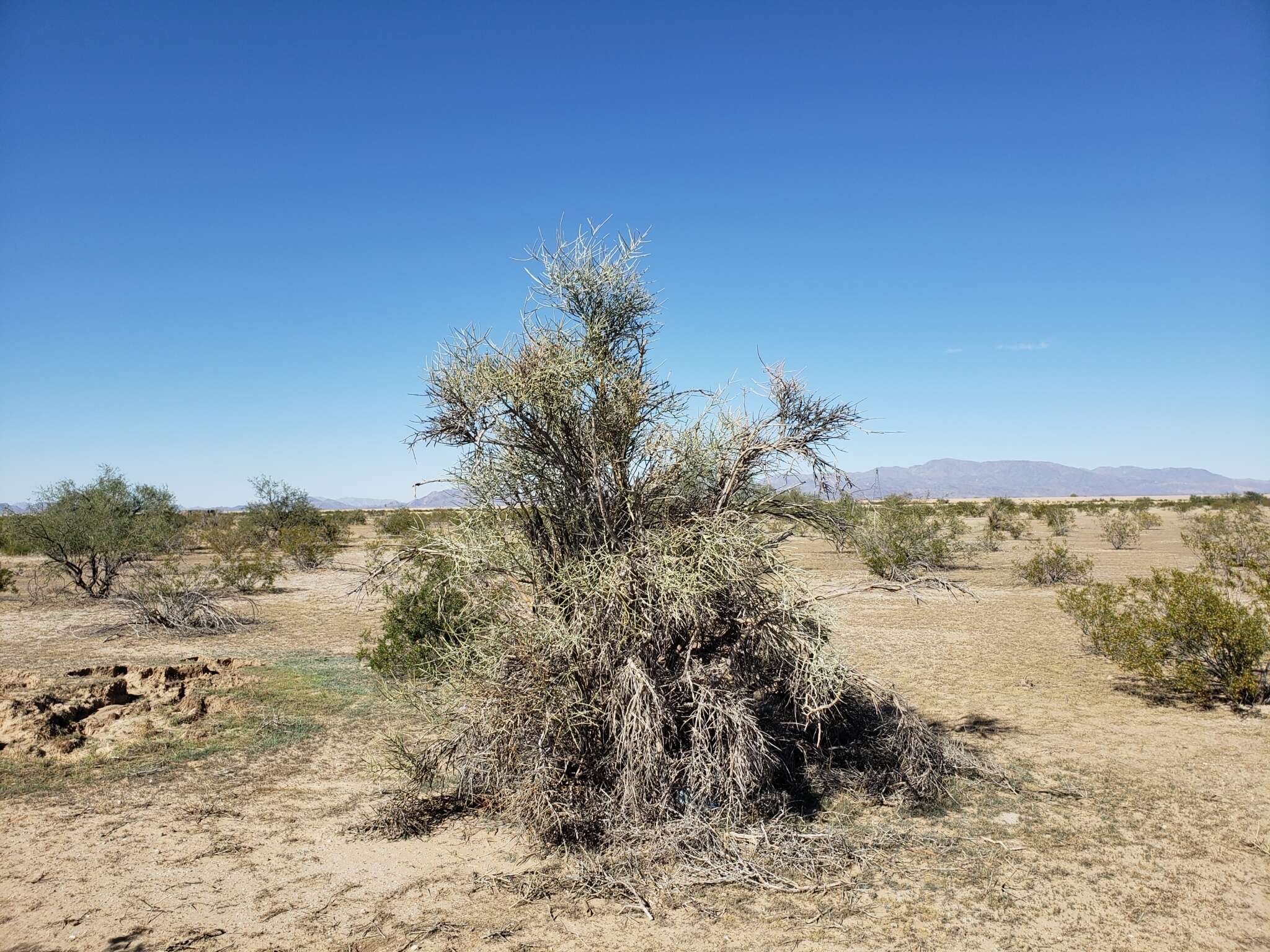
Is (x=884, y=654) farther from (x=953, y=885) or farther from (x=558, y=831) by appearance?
(x=558, y=831)

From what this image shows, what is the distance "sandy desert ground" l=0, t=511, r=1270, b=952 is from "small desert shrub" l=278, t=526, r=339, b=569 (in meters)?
17.2

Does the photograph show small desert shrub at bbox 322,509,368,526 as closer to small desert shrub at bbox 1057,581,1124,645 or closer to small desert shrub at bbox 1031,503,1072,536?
small desert shrub at bbox 1057,581,1124,645

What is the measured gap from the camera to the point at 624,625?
5754 mm

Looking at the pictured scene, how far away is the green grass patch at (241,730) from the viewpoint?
762cm

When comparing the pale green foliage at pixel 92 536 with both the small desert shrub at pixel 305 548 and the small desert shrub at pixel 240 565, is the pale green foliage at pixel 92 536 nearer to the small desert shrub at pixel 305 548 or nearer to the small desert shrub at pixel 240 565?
the small desert shrub at pixel 240 565

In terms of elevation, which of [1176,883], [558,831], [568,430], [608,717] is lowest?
[1176,883]

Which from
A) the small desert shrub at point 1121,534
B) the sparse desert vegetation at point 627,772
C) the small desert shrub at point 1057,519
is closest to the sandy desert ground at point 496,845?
the sparse desert vegetation at point 627,772

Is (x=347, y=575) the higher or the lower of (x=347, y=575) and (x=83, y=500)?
the lower

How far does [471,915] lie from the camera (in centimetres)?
497

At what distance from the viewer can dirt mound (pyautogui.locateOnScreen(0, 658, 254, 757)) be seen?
8375 millimetres

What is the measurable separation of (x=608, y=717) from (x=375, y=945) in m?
2.13

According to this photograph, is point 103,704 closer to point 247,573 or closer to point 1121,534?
point 247,573

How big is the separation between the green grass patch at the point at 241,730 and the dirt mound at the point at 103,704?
7.4 inches

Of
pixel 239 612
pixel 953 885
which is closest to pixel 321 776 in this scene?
pixel 953 885
